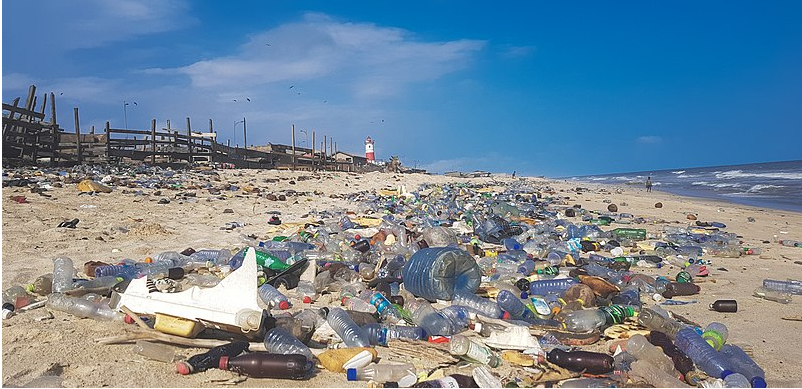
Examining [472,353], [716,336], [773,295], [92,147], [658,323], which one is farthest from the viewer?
[92,147]

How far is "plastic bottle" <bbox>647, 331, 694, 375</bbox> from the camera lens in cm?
211

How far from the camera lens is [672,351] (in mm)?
2219

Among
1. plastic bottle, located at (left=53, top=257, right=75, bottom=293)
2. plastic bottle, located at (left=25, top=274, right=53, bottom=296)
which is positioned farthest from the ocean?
plastic bottle, located at (left=25, top=274, right=53, bottom=296)

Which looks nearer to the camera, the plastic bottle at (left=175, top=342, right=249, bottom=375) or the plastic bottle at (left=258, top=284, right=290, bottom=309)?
the plastic bottle at (left=175, top=342, right=249, bottom=375)

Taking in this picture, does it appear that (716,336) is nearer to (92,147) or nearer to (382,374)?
(382,374)

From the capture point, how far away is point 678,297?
134 inches

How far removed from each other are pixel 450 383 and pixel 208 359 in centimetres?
104

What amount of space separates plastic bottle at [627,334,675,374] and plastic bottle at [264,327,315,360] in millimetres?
1534

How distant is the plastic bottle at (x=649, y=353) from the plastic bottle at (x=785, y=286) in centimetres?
218

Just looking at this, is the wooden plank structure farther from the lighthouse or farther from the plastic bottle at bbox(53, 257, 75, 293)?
the lighthouse

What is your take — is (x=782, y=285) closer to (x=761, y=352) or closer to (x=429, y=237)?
(x=761, y=352)

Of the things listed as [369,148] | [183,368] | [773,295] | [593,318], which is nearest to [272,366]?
[183,368]

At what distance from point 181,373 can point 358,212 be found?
248 inches

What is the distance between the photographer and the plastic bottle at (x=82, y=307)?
2.47 metres
